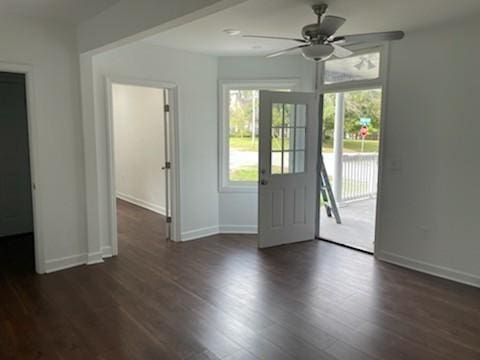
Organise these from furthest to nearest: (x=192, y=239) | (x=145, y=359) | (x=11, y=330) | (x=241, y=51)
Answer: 1. (x=192, y=239)
2. (x=241, y=51)
3. (x=11, y=330)
4. (x=145, y=359)

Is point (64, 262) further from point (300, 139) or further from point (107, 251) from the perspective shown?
point (300, 139)

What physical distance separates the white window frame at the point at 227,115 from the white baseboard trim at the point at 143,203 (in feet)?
5.58

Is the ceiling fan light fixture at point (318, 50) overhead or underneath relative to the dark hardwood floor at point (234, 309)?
overhead

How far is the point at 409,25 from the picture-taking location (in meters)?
3.57

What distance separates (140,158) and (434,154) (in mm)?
4974

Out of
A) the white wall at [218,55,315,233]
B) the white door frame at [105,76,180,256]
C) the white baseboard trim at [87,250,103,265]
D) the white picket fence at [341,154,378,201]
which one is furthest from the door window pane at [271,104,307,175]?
the white picket fence at [341,154,378,201]

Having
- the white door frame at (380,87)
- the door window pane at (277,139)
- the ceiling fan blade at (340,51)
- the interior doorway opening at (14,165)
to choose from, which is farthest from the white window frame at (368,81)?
the interior doorway opening at (14,165)

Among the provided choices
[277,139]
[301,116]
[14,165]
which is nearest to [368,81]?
[301,116]

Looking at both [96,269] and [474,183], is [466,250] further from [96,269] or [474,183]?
[96,269]

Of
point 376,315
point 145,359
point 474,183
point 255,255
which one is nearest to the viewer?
point 145,359

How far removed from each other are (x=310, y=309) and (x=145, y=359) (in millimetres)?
1377

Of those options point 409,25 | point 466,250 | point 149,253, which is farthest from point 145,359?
point 409,25

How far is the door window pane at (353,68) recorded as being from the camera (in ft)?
13.9

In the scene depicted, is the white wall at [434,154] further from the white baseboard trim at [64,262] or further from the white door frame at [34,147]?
the white door frame at [34,147]
